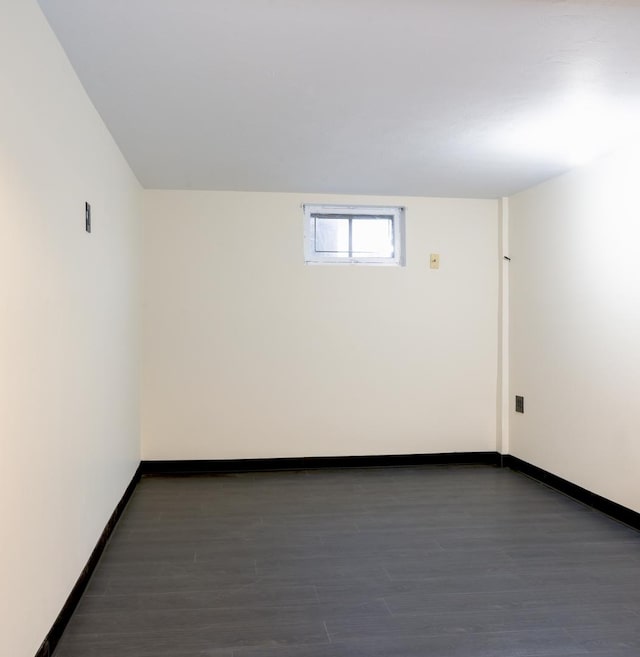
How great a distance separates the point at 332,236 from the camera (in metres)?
5.36

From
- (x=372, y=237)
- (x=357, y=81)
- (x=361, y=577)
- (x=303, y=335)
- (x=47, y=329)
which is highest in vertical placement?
(x=357, y=81)

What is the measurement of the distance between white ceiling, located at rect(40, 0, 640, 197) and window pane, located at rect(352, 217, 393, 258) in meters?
1.02

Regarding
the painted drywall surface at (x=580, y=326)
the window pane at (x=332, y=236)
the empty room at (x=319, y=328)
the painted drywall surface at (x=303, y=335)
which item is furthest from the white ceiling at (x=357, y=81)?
the window pane at (x=332, y=236)

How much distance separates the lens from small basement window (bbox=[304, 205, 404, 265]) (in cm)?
532

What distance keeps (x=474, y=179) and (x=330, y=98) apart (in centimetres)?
206

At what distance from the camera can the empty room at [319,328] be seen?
2.23 meters

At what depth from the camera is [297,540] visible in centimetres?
351

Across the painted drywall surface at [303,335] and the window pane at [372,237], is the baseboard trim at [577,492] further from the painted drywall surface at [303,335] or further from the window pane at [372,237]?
the window pane at [372,237]

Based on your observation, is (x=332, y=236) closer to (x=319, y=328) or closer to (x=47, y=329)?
(x=319, y=328)

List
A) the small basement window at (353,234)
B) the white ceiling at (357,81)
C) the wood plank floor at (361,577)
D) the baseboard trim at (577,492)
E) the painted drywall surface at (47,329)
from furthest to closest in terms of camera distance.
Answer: the small basement window at (353,234) → the baseboard trim at (577,492) → the wood plank floor at (361,577) → the white ceiling at (357,81) → the painted drywall surface at (47,329)

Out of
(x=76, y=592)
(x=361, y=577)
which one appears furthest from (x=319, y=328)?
(x=76, y=592)

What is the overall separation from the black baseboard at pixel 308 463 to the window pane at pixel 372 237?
183 centimetres

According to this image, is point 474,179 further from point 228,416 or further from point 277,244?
point 228,416

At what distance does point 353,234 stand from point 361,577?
320cm
